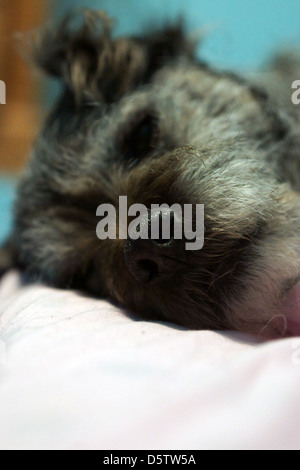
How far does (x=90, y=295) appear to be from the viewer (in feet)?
4.09

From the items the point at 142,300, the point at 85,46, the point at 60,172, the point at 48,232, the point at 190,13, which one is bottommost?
the point at 142,300

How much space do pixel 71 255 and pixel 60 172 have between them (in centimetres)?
24

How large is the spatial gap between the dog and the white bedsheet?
0.14 meters

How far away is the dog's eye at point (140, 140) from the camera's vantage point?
125 cm

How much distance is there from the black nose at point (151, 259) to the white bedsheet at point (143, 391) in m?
0.15

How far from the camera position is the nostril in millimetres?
956

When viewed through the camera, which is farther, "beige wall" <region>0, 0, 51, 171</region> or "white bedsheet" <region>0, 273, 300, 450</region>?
"beige wall" <region>0, 0, 51, 171</region>

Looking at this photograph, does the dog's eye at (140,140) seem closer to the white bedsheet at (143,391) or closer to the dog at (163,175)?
the dog at (163,175)

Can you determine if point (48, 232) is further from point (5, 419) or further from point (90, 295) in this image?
point (5, 419)

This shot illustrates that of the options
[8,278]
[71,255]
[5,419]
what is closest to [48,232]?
[71,255]

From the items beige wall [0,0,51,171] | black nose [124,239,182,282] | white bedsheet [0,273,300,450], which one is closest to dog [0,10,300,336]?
black nose [124,239,182,282]
